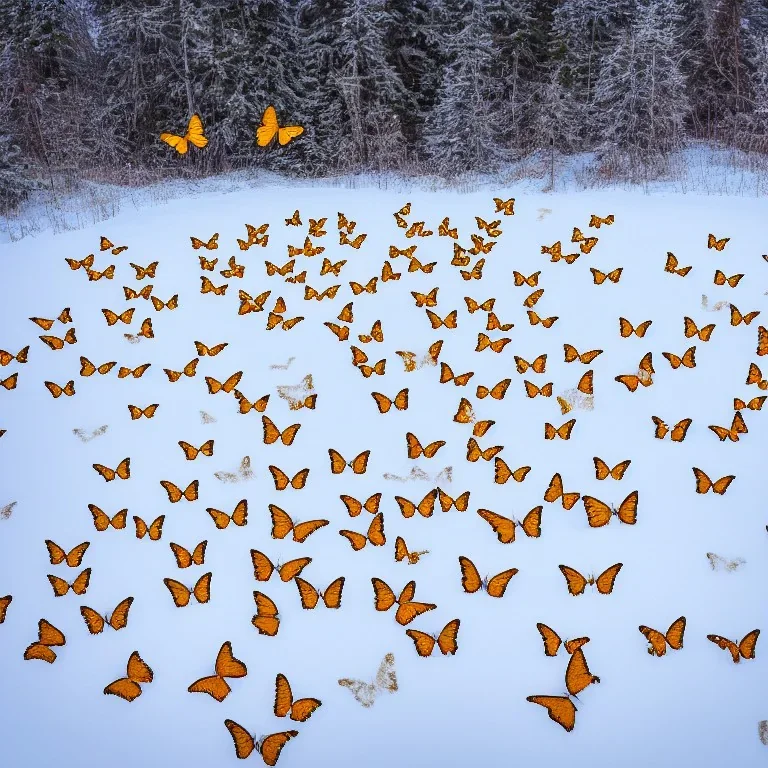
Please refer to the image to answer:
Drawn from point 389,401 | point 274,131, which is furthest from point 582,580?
point 274,131

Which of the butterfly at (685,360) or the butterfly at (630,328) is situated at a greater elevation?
the butterfly at (630,328)

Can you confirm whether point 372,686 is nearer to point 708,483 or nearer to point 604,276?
point 708,483

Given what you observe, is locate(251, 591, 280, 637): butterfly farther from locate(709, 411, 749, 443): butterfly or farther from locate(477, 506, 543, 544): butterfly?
locate(709, 411, 749, 443): butterfly

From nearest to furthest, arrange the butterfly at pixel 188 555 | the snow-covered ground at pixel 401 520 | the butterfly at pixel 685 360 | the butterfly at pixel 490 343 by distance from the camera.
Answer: the snow-covered ground at pixel 401 520 → the butterfly at pixel 188 555 → the butterfly at pixel 685 360 → the butterfly at pixel 490 343

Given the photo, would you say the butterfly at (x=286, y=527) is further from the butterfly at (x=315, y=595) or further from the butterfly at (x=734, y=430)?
the butterfly at (x=734, y=430)

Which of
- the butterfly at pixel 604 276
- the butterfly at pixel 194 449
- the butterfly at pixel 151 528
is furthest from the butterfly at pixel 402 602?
the butterfly at pixel 604 276

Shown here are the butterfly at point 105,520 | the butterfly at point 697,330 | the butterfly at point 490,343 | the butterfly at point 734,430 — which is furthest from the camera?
the butterfly at point 490,343
